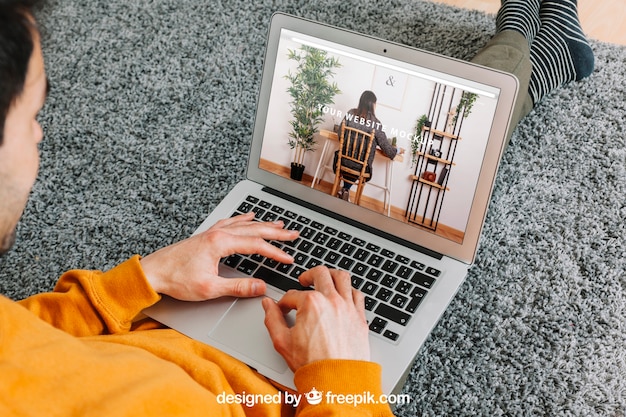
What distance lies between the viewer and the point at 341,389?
0.84 metres

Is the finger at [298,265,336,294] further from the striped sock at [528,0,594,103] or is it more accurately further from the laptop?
the striped sock at [528,0,594,103]

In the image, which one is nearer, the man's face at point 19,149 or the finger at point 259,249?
the man's face at point 19,149

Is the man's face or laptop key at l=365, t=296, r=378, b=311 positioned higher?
the man's face

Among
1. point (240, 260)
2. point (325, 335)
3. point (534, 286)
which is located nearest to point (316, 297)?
point (325, 335)

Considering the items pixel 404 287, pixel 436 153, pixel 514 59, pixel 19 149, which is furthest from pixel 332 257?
pixel 514 59

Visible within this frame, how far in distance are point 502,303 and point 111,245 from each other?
2.51 feet

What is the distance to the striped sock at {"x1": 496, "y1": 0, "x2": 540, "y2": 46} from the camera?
5.22 ft

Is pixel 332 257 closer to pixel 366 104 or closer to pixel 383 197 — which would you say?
pixel 383 197

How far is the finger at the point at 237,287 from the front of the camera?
1.02 metres

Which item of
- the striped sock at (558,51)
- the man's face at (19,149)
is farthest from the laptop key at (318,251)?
the striped sock at (558,51)

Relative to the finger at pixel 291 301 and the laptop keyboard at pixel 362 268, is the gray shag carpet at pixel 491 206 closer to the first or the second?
the laptop keyboard at pixel 362 268

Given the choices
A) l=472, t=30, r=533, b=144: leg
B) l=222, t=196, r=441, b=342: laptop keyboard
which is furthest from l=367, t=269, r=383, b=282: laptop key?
l=472, t=30, r=533, b=144: leg

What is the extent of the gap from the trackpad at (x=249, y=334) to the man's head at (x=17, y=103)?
36 centimetres

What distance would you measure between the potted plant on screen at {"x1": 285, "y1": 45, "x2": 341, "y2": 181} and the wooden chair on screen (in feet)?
0.18
